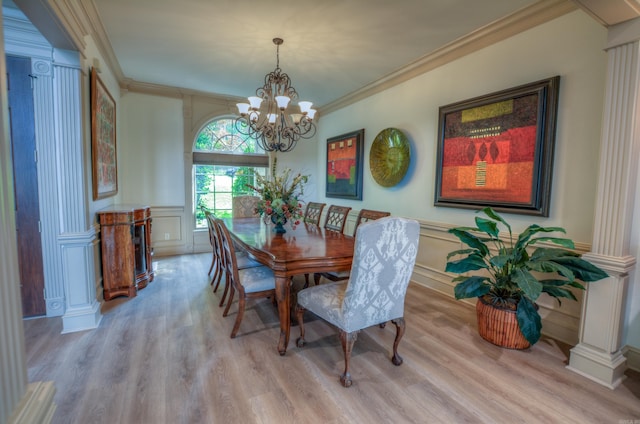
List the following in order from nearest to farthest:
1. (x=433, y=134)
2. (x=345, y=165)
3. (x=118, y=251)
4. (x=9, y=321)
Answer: (x=9, y=321)
(x=118, y=251)
(x=433, y=134)
(x=345, y=165)

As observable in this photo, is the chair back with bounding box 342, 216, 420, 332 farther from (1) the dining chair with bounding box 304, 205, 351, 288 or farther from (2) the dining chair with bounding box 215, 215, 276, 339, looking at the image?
(1) the dining chair with bounding box 304, 205, 351, 288

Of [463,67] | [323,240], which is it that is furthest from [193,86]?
A: [463,67]

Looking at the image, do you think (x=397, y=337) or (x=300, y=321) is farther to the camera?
(x=300, y=321)

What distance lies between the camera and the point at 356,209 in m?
5.03

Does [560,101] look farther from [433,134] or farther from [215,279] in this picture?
[215,279]

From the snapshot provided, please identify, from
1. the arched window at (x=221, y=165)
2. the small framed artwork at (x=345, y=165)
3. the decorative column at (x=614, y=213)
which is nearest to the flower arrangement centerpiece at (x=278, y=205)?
the small framed artwork at (x=345, y=165)

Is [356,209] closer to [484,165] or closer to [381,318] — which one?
[484,165]

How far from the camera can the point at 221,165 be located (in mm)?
5461

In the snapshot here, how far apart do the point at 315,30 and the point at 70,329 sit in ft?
11.5

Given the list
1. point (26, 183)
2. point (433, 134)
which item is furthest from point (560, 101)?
point (26, 183)

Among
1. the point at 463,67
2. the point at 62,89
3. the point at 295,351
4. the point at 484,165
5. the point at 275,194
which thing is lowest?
the point at 295,351

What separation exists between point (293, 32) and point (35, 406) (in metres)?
3.22

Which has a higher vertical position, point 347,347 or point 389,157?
point 389,157

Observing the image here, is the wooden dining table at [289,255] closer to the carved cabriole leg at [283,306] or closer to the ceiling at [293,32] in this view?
the carved cabriole leg at [283,306]
